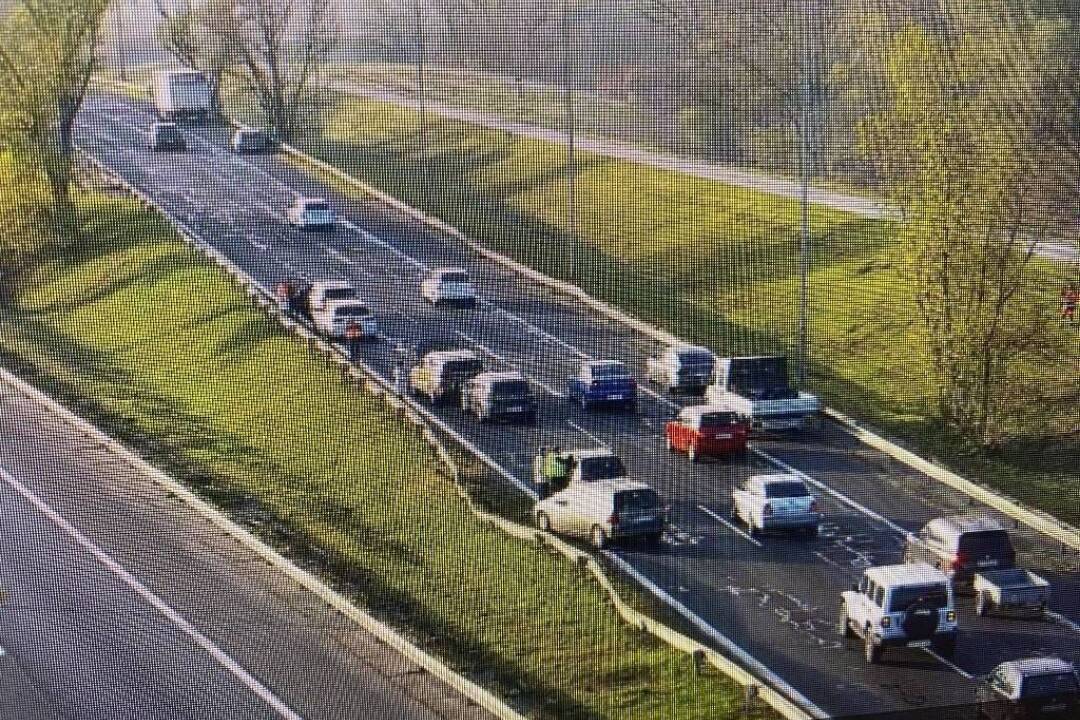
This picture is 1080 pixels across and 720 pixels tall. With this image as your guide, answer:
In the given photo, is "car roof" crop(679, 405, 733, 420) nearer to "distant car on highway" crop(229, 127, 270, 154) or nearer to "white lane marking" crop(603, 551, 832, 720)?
"white lane marking" crop(603, 551, 832, 720)

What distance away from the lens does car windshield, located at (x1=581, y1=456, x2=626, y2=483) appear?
3979 mm

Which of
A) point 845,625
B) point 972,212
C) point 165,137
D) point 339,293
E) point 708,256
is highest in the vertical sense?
point 165,137

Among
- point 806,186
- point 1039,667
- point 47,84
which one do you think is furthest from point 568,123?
point 47,84

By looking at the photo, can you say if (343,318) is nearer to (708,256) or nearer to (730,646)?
(708,256)

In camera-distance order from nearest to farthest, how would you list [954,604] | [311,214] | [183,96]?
[954,604]
[183,96]
[311,214]

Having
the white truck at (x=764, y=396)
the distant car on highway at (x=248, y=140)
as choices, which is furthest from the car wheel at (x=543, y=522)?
the distant car on highway at (x=248, y=140)

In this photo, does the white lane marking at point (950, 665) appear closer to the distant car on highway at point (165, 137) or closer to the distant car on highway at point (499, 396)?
the distant car on highway at point (499, 396)

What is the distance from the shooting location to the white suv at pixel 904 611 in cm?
319

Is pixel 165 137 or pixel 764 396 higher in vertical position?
pixel 165 137

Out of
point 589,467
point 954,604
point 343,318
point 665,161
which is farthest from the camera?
point 343,318

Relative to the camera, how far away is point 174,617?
10.9 feet

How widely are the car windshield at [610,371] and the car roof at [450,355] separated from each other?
1.42 ft

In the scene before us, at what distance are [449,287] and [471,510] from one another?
1115 millimetres

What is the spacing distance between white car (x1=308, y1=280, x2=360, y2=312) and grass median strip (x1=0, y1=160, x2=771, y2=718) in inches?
8.9
